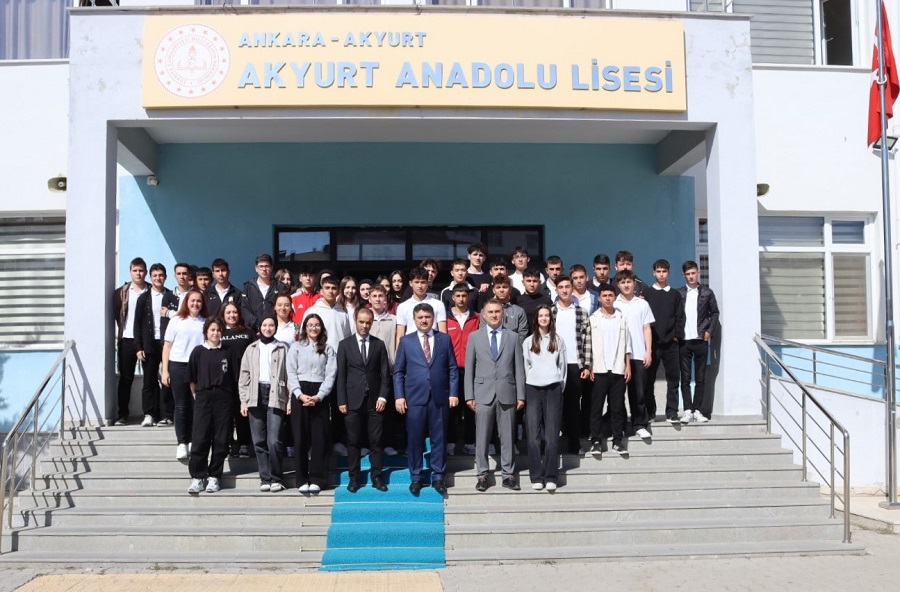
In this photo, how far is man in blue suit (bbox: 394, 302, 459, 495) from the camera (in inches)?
307

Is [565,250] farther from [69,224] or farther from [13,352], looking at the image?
[13,352]

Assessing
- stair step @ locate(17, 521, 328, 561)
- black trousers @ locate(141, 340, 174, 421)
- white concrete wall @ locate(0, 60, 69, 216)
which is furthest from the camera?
white concrete wall @ locate(0, 60, 69, 216)

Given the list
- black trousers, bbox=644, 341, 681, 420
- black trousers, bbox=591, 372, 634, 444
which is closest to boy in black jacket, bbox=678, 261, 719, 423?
black trousers, bbox=644, 341, 681, 420

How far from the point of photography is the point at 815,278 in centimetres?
1230

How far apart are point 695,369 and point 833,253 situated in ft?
14.8

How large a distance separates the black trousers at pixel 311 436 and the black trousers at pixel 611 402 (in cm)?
269

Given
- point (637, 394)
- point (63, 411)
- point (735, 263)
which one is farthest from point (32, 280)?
point (735, 263)

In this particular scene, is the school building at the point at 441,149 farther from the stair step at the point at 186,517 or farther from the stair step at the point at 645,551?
the stair step at the point at 645,551

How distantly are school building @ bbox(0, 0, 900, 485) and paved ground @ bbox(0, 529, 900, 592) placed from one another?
2421 millimetres

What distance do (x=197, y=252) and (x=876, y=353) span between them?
9828 mm

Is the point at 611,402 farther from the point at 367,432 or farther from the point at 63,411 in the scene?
the point at 63,411

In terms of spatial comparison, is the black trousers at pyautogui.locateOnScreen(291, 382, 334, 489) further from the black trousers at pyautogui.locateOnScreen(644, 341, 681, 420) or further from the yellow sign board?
the black trousers at pyautogui.locateOnScreen(644, 341, 681, 420)

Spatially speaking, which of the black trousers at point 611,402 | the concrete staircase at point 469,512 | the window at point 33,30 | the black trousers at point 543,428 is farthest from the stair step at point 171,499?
the window at point 33,30

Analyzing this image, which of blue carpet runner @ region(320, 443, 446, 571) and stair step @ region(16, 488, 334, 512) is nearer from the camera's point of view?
blue carpet runner @ region(320, 443, 446, 571)
